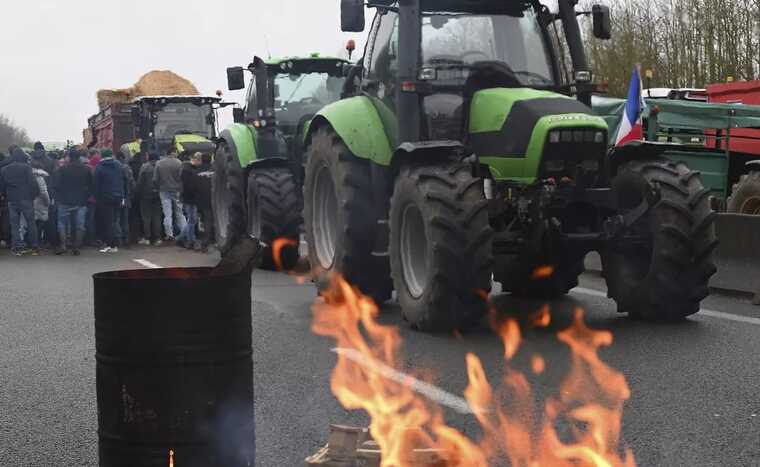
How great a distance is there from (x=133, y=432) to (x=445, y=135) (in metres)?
5.77

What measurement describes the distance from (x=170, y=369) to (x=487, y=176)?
5499mm

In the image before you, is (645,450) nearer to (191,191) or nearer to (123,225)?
(191,191)

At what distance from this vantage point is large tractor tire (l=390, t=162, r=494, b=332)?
27.1ft

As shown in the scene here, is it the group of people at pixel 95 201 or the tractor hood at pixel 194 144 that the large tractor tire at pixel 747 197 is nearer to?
the group of people at pixel 95 201

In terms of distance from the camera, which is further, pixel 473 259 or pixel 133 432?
pixel 473 259

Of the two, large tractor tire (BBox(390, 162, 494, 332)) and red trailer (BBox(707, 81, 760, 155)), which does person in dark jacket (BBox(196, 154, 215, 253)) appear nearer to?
red trailer (BBox(707, 81, 760, 155))

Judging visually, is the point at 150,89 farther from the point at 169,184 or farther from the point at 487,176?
the point at 487,176

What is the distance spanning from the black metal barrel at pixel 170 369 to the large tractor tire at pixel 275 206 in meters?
9.59

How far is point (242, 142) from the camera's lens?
49.4 feet

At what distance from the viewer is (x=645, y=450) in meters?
5.21

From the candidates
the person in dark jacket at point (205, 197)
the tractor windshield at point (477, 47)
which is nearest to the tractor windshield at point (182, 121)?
the person in dark jacket at point (205, 197)

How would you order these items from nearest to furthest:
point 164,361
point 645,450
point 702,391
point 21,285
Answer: point 164,361
point 645,450
point 702,391
point 21,285

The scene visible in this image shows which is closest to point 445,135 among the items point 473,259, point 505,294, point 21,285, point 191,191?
point 473,259

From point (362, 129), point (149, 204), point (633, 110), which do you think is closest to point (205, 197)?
point (149, 204)
